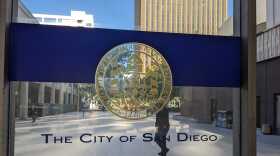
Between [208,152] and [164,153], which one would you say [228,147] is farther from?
[164,153]

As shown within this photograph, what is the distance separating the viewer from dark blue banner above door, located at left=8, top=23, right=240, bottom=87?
3.52 m

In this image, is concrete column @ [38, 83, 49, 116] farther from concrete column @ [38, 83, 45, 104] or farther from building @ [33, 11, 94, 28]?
building @ [33, 11, 94, 28]

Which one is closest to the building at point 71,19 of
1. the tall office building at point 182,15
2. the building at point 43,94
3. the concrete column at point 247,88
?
the building at point 43,94

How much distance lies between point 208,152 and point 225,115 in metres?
0.40

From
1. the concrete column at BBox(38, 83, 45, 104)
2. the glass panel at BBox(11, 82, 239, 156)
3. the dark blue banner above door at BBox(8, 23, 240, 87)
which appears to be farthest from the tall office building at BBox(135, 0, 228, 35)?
the concrete column at BBox(38, 83, 45, 104)

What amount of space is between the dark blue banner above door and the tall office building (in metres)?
0.11

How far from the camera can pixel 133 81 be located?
3693 mm

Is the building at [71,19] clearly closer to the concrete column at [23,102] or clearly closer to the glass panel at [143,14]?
the glass panel at [143,14]

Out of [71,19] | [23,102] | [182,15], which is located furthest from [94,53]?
[182,15]

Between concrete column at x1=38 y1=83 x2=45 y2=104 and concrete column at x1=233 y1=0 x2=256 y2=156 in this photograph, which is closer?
concrete column at x1=38 y1=83 x2=45 y2=104

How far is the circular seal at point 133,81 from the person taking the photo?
143 inches

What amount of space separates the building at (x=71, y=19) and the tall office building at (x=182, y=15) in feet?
1.49

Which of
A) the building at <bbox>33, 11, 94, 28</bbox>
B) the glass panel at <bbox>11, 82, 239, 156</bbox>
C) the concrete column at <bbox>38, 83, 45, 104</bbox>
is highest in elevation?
the building at <bbox>33, 11, 94, 28</bbox>

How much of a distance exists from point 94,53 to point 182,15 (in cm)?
100
